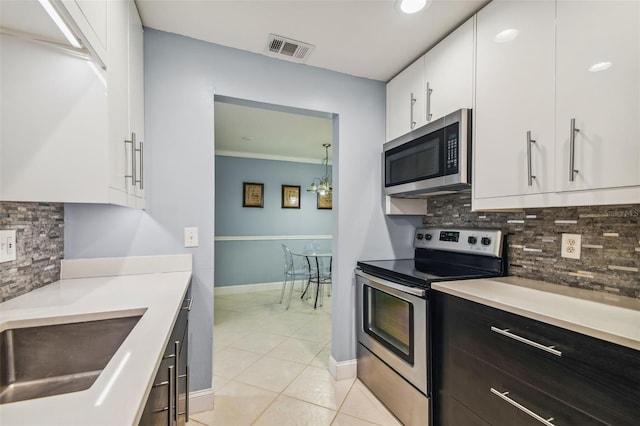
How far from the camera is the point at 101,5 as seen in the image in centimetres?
105

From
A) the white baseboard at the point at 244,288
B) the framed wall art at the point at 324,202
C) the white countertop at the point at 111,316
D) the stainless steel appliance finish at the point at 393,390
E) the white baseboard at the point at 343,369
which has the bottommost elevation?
the white baseboard at the point at 244,288

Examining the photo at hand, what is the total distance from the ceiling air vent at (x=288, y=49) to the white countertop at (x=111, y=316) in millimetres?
1462

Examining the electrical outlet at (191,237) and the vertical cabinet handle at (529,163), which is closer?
the vertical cabinet handle at (529,163)

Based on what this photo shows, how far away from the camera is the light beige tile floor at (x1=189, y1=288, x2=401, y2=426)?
70.1 inches

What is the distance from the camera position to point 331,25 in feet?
5.58

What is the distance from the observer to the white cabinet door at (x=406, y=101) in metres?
1.97

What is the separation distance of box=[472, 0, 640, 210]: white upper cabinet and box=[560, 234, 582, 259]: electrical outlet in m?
0.34

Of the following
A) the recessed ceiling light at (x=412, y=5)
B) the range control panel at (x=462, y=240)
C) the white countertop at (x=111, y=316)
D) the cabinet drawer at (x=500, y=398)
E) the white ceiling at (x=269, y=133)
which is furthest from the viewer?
the white ceiling at (x=269, y=133)

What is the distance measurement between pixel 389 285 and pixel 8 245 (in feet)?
5.81

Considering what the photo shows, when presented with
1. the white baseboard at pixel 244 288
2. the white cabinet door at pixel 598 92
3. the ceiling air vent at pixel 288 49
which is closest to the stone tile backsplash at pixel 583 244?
the white cabinet door at pixel 598 92

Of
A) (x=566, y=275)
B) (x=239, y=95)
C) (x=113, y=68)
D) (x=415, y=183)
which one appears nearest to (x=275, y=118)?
(x=239, y=95)

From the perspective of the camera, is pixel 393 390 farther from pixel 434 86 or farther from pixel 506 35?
pixel 506 35

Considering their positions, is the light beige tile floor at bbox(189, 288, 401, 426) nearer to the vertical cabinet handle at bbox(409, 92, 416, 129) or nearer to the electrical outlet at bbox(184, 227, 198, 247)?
the electrical outlet at bbox(184, 227, 198, 247)

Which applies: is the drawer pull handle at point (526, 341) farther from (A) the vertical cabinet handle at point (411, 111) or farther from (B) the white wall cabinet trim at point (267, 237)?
(B) the white wall cabinet trim at point (267, 237)
